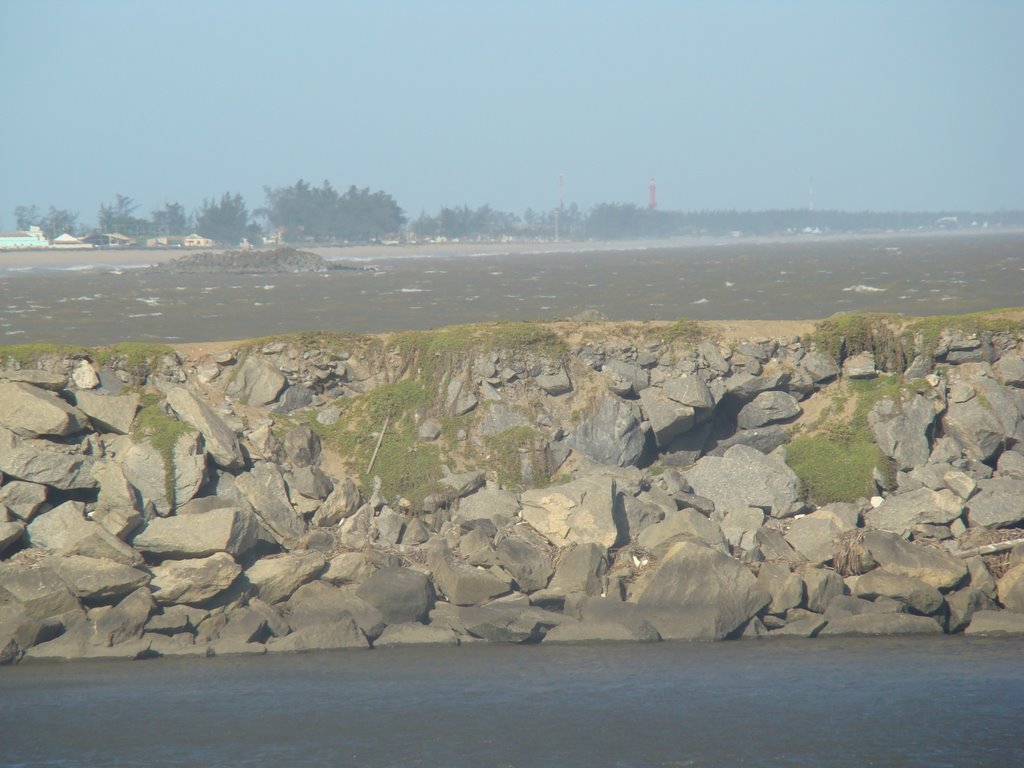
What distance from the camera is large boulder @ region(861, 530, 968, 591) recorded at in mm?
14430

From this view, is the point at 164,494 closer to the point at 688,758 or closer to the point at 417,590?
the point at 417,590

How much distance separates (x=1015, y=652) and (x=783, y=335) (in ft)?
26.1

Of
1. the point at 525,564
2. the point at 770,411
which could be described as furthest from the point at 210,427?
the point at 770,411

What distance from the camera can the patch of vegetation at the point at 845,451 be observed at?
689 inches

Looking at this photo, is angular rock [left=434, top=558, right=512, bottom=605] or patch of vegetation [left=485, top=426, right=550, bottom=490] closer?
angular rock [left=434, top=558, right=512, bottom=605]

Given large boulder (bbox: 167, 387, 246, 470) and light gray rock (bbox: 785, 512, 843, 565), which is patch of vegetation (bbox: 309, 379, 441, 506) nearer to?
large boulder (bbox: 167, 387, 246, 470)

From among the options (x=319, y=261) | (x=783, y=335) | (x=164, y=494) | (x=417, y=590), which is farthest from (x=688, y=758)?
(x=319, y=261)

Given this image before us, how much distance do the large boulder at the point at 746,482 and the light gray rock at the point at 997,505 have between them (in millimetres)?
2587

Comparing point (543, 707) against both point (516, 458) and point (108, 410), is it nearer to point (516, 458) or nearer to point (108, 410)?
point (516, 458)

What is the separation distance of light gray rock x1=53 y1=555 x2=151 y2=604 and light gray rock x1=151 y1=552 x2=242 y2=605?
0.77ft

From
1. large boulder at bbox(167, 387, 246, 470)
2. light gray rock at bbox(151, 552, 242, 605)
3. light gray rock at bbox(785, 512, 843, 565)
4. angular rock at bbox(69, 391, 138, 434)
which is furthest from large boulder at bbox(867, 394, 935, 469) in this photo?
angular rock at bbox(69, 391, 138, 434)

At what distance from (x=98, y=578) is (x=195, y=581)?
1.21m

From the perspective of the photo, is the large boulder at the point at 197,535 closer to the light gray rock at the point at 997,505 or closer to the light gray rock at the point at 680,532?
the light gray rock at the point at 680,532

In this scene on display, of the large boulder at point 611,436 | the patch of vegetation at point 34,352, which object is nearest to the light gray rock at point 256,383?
the patch of vegetation at point 34,352
